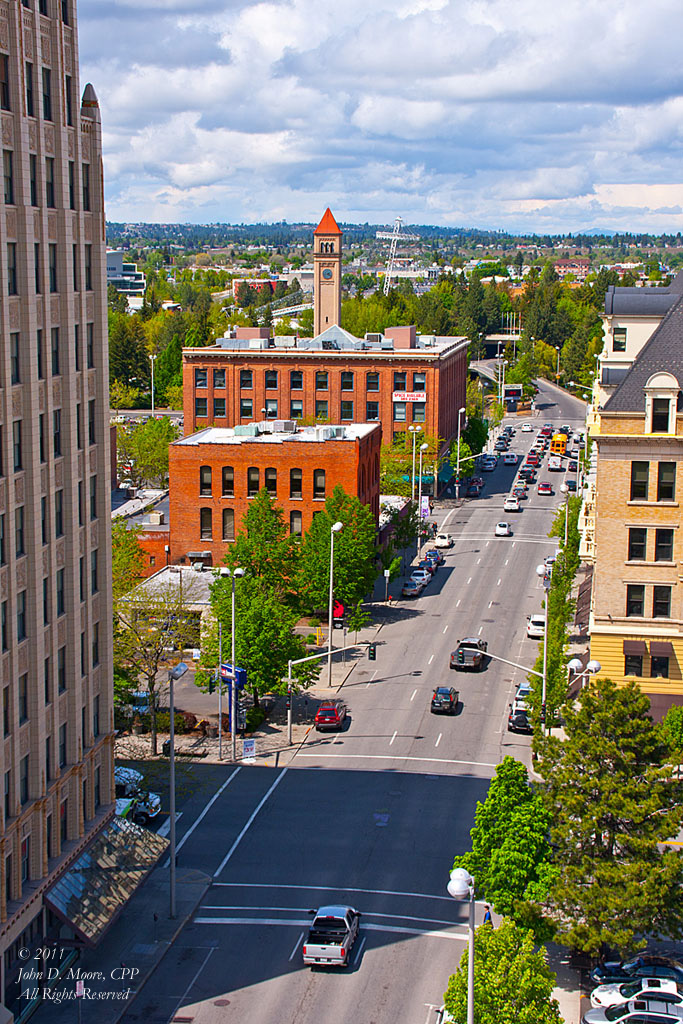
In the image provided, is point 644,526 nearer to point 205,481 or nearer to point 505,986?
point 505,986

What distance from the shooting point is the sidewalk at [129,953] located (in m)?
38.7

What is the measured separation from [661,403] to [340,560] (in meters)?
26.9

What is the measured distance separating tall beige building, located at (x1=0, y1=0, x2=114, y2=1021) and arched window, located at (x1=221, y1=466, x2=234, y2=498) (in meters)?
42.3

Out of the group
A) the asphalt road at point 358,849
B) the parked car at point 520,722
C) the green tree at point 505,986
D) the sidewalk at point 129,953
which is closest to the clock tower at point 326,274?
the asphalt road at point 358,849

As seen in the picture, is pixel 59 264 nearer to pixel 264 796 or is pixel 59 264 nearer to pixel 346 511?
pixel 264 796

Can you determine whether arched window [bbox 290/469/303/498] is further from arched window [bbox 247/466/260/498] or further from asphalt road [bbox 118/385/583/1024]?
asphalt road [bbox 118/385/583/1024]

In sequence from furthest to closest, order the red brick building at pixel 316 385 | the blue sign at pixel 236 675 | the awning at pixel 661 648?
the red brick building at pixel 316 385, the blue sign at pixel 236 675, the awning at pixel 661 648

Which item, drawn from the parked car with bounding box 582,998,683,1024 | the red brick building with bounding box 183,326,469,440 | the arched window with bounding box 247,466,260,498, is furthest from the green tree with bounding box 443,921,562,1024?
the red brick building with bounding box 183,326,469,440

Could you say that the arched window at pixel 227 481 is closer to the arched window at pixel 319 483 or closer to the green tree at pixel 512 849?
the arched window at pixel 319 483

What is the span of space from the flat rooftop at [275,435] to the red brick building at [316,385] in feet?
106

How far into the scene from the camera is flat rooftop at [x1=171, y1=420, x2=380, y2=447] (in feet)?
292

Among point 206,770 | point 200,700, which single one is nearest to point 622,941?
point 206,770

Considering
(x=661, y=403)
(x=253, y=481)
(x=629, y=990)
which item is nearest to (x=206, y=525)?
(x=253, y=481)

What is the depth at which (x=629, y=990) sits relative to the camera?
3822 cm
